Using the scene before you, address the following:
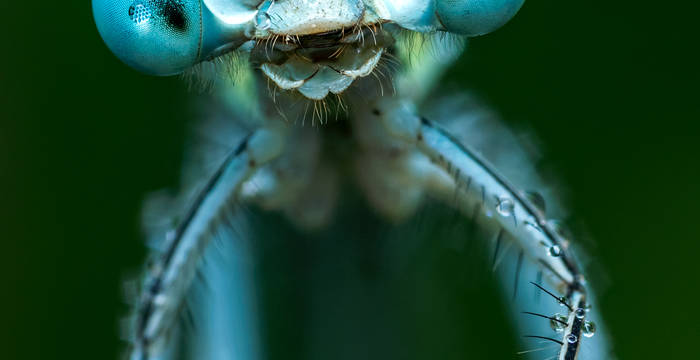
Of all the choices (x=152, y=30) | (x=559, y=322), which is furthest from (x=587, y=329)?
(x=152, y=30)

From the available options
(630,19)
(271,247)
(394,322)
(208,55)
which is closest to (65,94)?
(271,247)

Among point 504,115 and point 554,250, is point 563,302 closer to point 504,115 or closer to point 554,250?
point 554,250

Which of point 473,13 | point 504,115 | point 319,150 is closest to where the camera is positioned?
point 473,13

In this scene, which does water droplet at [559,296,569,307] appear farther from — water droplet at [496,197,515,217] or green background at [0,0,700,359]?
green background at [0,0,700,359]

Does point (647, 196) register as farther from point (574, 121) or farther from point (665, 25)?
point (665, 25)

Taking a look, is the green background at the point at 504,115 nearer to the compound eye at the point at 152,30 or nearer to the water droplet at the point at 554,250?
the water droplet at the point at 554,250

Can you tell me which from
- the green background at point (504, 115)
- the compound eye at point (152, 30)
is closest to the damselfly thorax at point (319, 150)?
the compound eye at point (152, 30)

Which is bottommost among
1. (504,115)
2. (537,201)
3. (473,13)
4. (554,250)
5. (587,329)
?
(587,329)
